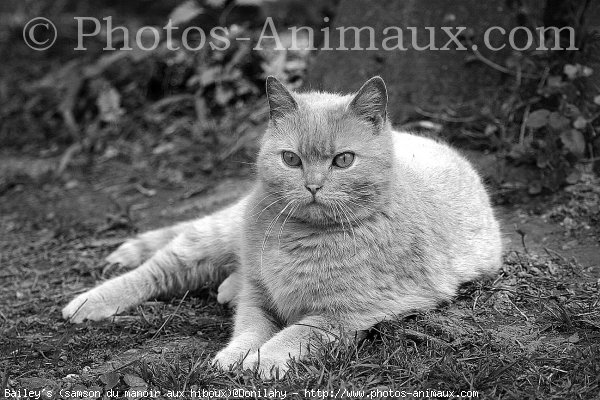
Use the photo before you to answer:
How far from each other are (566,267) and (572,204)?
0.92 meters

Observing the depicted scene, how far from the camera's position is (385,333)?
356cm

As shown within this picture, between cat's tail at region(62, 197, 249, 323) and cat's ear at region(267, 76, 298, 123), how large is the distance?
94 centimetres

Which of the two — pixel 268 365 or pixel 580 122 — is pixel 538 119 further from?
pixel 268 365

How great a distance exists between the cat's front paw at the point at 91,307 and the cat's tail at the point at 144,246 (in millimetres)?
655

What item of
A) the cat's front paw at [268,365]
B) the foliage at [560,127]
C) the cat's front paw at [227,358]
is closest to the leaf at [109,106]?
the foliage at [560,127]

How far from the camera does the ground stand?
10.4ft

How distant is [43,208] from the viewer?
Answer: 6.71 m

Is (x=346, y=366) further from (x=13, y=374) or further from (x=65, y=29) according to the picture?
(x=65, y=29)

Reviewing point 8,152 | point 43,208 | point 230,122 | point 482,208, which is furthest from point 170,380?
point 8,152

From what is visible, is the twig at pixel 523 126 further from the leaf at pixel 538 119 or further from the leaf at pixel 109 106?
the leaf at pixel 109 106

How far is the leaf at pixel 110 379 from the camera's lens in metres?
3.23

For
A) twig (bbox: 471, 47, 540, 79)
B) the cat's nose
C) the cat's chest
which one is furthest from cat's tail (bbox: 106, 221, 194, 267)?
twig (bbox: 471, 47, 540, 79)

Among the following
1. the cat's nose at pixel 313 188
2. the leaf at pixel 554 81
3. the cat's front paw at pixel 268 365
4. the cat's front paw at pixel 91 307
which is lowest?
the cat's front paw at pixel 91 307

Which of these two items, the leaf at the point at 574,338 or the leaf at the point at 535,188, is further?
the leaf at the point at 535,188
